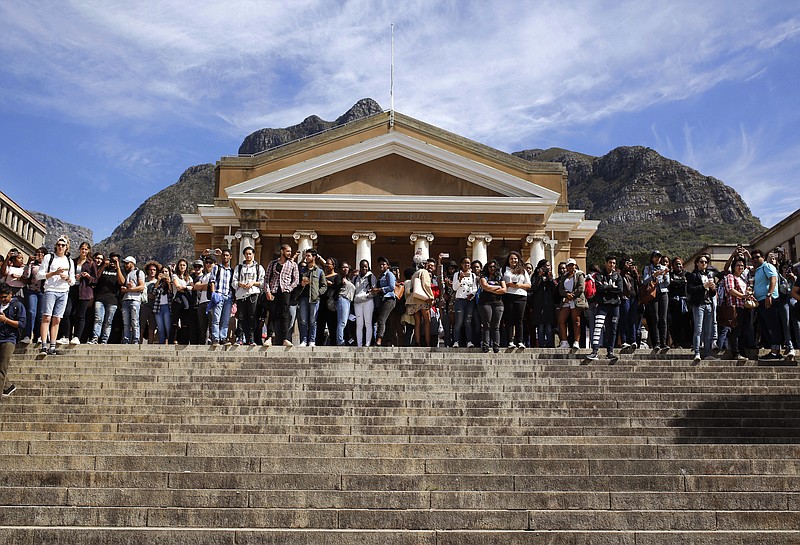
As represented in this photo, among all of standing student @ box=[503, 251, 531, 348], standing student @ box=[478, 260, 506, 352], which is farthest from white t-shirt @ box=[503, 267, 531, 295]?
standing student @ box=[478, 260, 506, 352]

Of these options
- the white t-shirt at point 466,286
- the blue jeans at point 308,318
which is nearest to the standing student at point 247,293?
the blue jeans at point 308,318

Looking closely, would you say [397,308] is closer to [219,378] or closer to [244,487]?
[219,378]

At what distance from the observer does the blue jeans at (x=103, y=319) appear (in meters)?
12.8

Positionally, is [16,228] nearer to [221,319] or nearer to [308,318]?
[221,319]

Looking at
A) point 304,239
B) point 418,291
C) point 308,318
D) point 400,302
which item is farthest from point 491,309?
point 304,239

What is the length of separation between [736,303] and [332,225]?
17.0m

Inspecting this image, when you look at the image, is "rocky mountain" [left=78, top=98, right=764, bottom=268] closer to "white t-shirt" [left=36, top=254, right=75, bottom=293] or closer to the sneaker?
the sneaker

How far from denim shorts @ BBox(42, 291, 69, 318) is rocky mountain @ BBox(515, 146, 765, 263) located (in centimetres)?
7597

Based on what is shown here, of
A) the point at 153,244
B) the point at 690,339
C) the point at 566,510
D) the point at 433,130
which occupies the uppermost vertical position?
the point at 153,244

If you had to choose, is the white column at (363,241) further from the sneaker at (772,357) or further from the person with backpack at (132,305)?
the sneaker at (772,357)

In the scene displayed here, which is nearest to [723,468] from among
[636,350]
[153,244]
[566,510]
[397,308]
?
[566,510]

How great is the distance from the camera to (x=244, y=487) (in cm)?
709

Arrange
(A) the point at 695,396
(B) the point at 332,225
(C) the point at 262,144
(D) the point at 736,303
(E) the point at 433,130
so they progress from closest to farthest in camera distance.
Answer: (A) the point at 695,396, (D) the point at 736,303, (B) the point at 332,225, (E) the point at 433,130, (C) the point at 262,144

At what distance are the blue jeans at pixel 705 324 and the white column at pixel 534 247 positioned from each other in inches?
598
